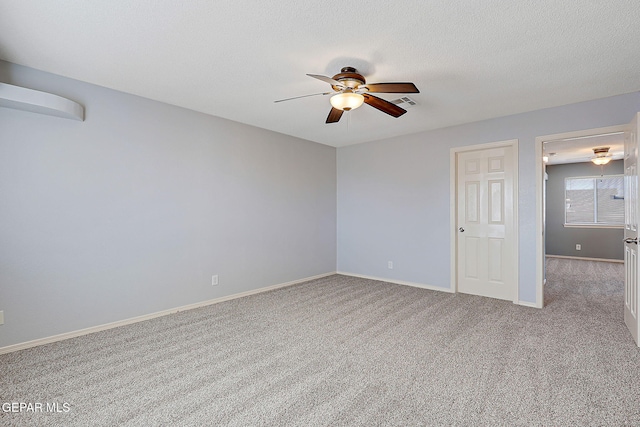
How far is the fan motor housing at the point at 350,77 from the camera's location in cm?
262

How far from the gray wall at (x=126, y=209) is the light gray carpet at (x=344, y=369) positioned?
38 centimetres

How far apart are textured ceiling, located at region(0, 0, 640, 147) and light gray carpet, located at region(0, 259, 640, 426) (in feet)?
7.93

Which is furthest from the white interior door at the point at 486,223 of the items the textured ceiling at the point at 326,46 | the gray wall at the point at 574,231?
the gray wall at the point at 574,231

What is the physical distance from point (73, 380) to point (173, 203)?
1975 millimetres

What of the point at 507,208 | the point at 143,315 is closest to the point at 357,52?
the point at 507,208

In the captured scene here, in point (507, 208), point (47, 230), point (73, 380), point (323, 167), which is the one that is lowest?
point (73, 380)

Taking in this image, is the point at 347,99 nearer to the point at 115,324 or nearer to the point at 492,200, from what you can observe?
the point at 492,200

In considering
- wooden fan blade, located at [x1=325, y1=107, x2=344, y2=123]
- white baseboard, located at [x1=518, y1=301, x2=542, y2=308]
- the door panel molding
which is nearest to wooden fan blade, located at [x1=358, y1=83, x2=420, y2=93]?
wooden fan blade, located at [x1=325, y1=107, x2=344, y2=123]

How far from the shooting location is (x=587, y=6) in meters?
1.95

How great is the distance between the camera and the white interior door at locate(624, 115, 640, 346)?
2.86 meters

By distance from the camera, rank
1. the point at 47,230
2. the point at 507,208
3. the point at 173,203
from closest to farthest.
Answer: the point at 47,230 → the point at 173,203 → the point at 507,208

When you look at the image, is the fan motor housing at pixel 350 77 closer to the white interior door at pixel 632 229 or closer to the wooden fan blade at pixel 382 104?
the wooden fan blade at pixel 382 104

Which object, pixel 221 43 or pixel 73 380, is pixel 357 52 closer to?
pixel 221 43

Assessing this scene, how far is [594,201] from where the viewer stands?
7.51 m
